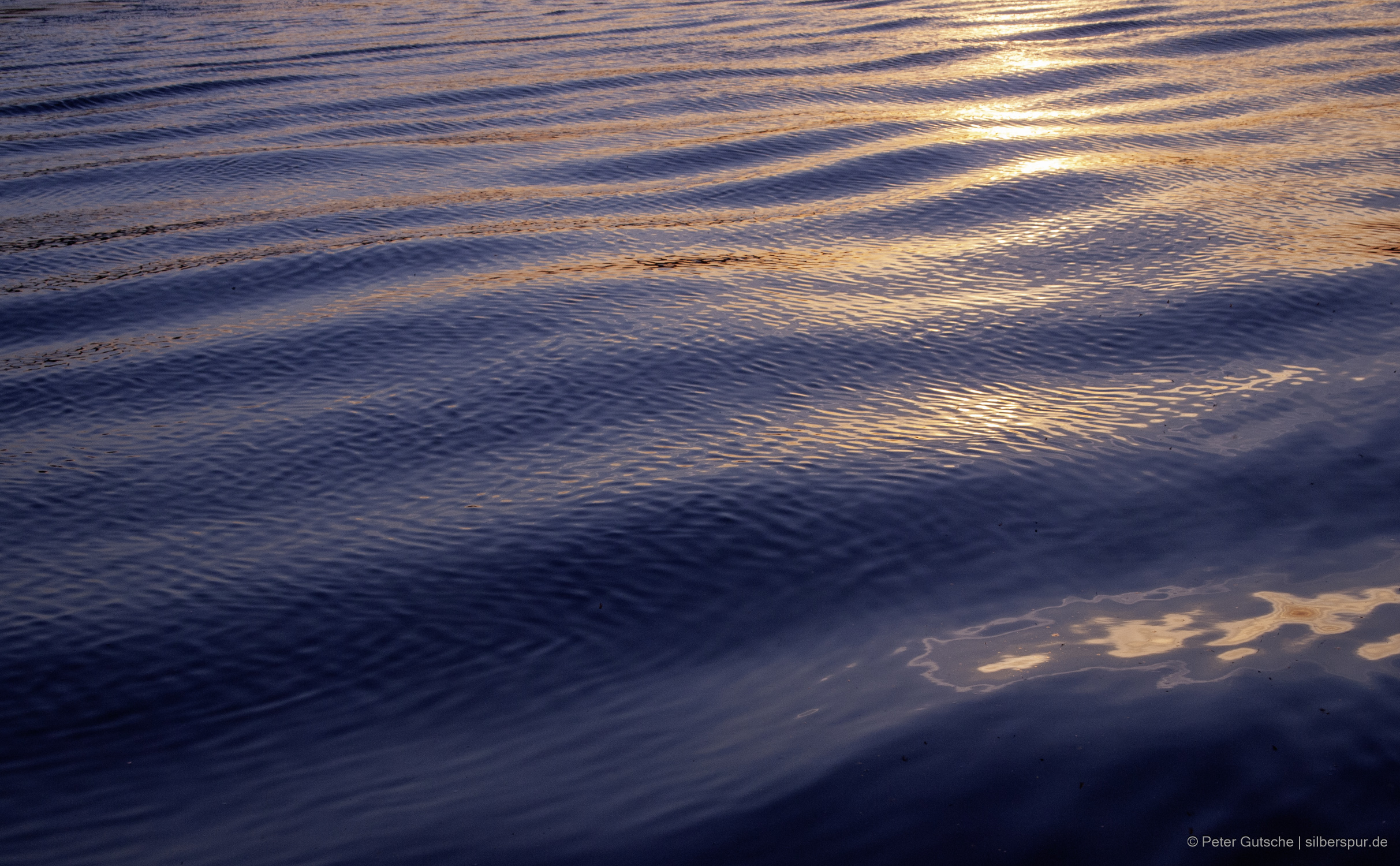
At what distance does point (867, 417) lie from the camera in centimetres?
566

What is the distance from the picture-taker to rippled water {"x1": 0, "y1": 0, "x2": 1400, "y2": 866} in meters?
3.30

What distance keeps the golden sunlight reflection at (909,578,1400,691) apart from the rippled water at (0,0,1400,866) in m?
0.02

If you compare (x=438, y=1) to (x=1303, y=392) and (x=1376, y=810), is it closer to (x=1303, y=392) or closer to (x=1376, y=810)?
(x=1303, y=392)

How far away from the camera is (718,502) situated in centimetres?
492

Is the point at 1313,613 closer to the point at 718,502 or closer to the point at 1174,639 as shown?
the point at 1174,639

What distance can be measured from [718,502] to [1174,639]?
2065 millimetres

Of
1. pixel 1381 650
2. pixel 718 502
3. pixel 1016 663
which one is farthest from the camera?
pixel 718 502

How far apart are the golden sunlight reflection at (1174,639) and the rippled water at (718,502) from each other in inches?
0.8

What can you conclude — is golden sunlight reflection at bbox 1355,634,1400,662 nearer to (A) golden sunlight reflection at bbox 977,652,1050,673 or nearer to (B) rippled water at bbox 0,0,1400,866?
(B) rippled water at bbox 0,0,1400,866

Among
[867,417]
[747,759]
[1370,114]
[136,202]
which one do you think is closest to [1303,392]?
[867,417]

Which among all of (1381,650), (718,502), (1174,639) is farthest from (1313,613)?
(718,502)

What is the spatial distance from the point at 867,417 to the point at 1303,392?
2.34 m

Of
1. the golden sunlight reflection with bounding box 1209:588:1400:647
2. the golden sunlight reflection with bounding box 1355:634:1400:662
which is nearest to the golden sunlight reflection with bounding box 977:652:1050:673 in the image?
the golden sunlight reflection with bounding box 1209:588:1400:647

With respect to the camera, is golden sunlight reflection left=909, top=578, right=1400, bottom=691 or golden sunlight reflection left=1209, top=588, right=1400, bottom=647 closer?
golden sunlight reflection left=909, top=578, right=1400, bottom=691
